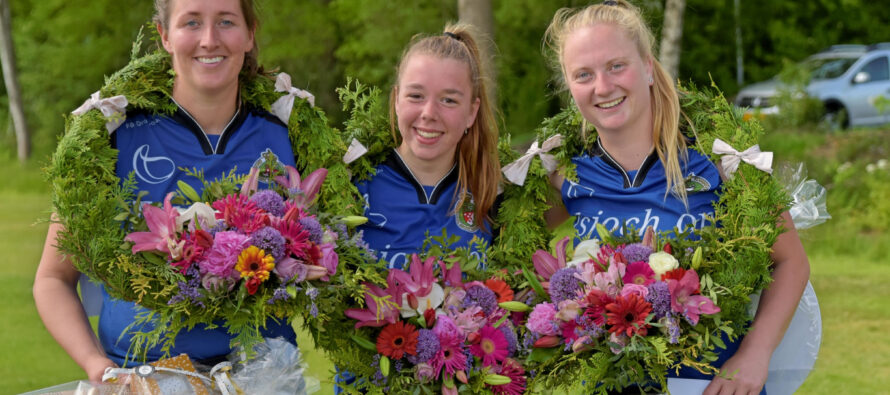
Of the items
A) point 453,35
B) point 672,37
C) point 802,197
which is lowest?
point 672,37

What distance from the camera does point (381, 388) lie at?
3787 millimetres

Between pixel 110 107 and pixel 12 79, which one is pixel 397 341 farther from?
pixel 12 79

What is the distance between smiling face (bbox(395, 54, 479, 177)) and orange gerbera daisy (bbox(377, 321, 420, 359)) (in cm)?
84

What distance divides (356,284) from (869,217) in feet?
32.0

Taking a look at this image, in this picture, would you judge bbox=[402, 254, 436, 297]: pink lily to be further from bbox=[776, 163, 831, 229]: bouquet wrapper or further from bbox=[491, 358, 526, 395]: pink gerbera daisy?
bbox=[776, 163, 831, 229]: bouquet wrapper

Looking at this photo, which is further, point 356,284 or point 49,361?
point 49,361

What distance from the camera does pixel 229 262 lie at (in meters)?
3.36

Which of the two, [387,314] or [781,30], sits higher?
[387,314]

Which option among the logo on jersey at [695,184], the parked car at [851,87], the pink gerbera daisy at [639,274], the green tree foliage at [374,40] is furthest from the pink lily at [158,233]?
the green tree foliage at [374,40]

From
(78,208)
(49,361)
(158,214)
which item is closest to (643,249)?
(158,214)

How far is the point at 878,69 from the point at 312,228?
17819 millimetres

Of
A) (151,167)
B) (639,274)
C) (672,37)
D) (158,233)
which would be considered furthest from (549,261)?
(672,37)

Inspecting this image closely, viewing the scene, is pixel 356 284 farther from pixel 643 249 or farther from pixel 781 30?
pixel 781 30

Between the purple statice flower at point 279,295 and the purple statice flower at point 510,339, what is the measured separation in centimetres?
94
